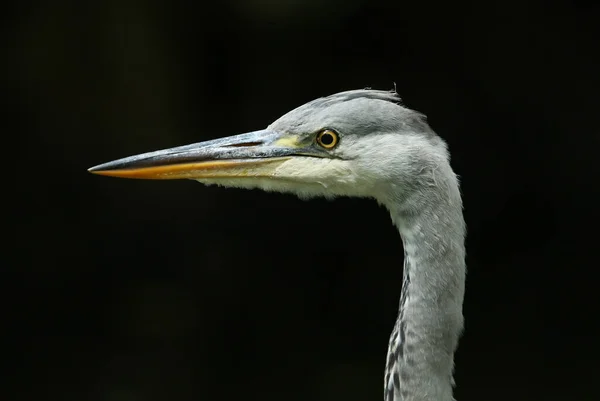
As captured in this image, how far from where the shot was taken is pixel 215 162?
2.24m

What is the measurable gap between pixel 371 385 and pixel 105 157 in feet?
6.92

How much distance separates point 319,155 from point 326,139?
1.9 inches

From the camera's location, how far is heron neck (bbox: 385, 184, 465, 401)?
6.68 feet

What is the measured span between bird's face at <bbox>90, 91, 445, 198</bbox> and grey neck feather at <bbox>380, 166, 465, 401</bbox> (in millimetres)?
94

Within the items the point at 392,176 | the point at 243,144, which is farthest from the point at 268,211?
the point at 392,176

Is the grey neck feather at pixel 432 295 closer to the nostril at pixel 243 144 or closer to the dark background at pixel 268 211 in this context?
the nostril at pixel 243 144

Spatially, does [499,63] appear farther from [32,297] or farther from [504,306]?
[32,297]

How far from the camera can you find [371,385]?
4996 mm

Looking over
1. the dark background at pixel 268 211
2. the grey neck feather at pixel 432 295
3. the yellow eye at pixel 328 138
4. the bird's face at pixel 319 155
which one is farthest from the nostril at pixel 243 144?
the dark background at pixel 268 211

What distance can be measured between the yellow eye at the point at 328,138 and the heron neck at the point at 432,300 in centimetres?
28

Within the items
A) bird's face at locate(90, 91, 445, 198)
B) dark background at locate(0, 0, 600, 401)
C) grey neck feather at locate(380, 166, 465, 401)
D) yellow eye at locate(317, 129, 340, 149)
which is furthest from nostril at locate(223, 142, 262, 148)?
dark background at locate(0, 0, 600, 401)

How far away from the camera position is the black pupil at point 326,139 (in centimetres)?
220

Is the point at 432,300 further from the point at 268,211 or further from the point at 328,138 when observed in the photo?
the point at 268,211

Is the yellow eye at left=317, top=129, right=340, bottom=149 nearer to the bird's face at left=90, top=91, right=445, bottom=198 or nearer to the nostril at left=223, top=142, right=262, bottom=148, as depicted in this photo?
the bird's face at left=90, top=91, right=445, bottom=198
